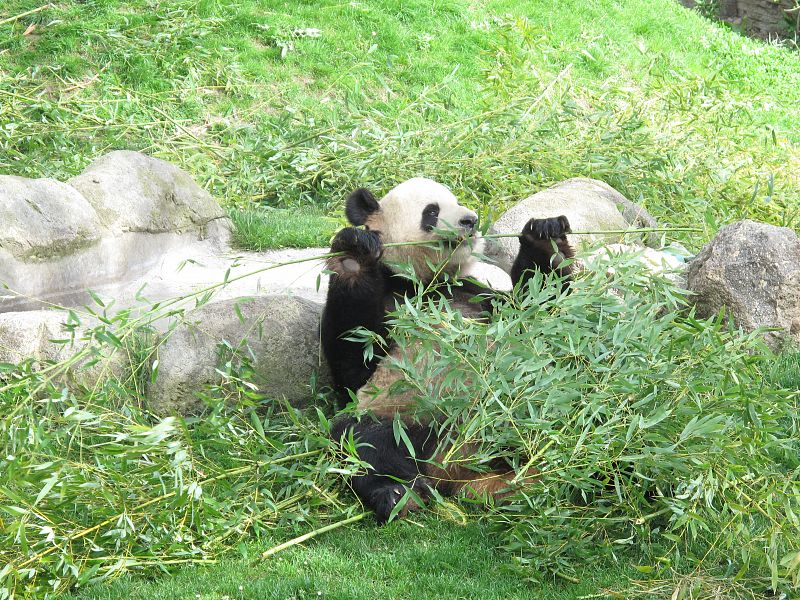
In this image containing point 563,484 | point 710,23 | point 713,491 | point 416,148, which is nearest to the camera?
point 713,491

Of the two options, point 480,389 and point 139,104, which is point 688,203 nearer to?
point 480,389

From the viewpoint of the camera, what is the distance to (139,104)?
27.5 ft

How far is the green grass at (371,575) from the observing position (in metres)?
3.32

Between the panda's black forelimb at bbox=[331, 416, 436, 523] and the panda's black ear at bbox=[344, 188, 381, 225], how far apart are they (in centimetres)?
107

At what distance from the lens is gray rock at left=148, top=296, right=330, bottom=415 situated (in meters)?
4.60

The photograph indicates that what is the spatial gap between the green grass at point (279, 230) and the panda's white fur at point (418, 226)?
1.85 meters

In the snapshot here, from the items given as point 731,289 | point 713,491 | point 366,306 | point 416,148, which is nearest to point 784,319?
point 731,289

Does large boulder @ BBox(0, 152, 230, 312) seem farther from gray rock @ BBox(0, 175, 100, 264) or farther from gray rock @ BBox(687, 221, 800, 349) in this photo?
gray rock @ BBox(687, 221, 800, 349)

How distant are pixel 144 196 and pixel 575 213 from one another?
2.94 m

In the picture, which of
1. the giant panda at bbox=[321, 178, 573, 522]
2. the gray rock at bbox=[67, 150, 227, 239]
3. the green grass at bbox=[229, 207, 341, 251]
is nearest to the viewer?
the giant panda at bbox=[321, 178, 573, 522]

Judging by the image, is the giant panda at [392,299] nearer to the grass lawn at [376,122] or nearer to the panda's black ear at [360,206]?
the panda's black ear at [360,206]

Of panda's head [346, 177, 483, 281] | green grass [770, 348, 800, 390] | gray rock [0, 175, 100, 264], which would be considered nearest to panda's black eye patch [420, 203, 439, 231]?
panda's head [346, 177, 483, 281]

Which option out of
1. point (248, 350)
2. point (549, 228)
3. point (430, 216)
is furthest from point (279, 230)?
point (549, 228)

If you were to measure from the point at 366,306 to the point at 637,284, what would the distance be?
1220mm
